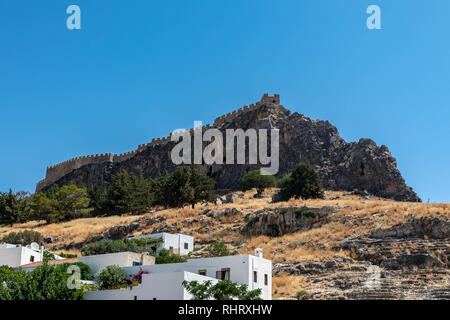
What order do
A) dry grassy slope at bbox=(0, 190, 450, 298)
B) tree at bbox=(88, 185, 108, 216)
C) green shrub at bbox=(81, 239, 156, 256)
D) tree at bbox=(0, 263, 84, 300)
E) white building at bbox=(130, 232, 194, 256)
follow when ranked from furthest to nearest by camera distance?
tree at bbox=(88, 185, 108, 216) < white building at bbox=(130, 232, 194, 256) < green shrub at bbox=(81, 239, 156, 256) < dry grassy slope at bbox=(0, 190, 450, 298) < tree at bbox=(0, 263, 84, 300)

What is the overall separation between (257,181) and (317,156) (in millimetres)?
9860

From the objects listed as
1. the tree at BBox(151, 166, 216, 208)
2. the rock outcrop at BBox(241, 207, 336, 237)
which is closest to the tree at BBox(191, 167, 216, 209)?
the tree at BBox(151, 166, 216, 208)

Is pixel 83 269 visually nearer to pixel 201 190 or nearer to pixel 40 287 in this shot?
pixel 40 287

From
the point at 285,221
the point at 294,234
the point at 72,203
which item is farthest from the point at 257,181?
the point at 294,234

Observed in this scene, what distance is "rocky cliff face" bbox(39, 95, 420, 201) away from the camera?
6681 centimetres

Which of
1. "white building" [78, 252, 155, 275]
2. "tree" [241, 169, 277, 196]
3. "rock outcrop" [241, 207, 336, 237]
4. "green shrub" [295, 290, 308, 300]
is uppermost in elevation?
"tree" [241, 169, 277, 196]

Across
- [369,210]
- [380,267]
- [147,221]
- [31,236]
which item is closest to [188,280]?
[380,267]

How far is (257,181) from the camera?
6831 centimetres

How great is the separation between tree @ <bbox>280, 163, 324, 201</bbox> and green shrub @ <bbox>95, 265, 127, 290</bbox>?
28072 mm

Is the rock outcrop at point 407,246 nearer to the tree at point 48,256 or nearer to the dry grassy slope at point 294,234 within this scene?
the dry grassy slope at point 294,234

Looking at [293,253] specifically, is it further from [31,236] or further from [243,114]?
[243,114]

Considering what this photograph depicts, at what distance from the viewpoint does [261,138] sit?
75.4 meters

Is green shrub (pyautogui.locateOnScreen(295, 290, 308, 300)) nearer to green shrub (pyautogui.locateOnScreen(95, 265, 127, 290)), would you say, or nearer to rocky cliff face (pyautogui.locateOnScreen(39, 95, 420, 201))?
green shrub (pyautogui.locateOnScreen(95, 265, 127, 290))

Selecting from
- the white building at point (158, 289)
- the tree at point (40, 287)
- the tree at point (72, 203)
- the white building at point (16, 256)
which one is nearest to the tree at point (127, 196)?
the tree at point (72, 203)
